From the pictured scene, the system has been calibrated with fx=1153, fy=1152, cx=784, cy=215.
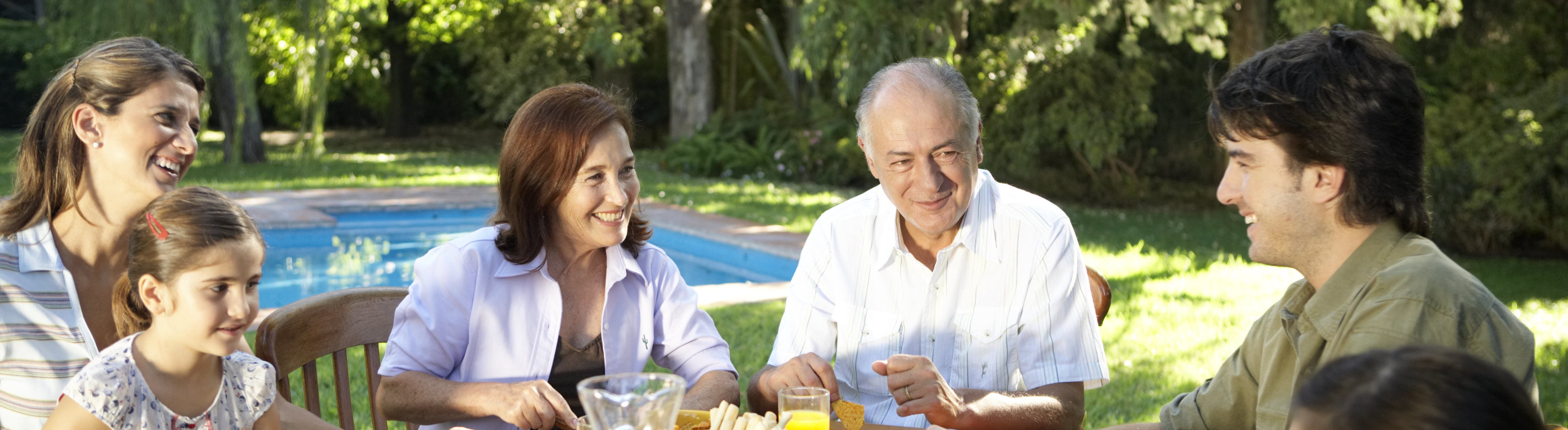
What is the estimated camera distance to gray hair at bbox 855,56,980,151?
8.79ft

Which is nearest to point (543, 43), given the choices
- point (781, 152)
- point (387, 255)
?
point (781, 152)

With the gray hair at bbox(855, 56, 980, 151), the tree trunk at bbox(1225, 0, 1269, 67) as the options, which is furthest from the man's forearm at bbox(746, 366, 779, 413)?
the tree trunk at bbox(1225, 0, 1269, 67)

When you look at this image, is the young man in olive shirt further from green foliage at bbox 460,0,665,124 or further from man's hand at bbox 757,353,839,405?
green foliage at bbox 460,0,665,124

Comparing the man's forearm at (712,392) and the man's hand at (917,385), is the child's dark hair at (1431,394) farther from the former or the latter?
the man's forearm at (712,392)

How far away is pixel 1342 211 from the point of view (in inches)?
73.3

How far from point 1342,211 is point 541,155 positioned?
160 cm

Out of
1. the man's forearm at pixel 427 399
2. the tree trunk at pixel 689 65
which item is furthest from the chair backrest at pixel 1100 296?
the tree trunk at pixel 689 65

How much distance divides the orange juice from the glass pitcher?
1.02 feet

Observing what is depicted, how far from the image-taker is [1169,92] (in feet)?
47.0

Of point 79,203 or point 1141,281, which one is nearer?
point 79,203

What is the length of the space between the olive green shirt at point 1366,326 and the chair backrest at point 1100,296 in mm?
651

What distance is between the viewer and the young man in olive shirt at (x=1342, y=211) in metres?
1.66

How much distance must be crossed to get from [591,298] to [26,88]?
80.6 ft

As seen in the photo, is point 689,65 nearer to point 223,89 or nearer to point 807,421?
point 223,89
